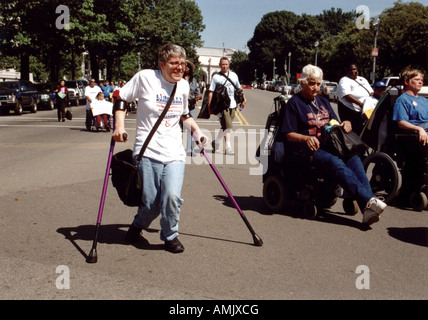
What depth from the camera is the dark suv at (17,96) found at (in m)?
26.2

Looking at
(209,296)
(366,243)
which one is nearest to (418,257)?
(366,243)

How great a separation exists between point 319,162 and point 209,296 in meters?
2.60

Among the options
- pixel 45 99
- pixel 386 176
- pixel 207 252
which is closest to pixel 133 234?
pixel 207 252

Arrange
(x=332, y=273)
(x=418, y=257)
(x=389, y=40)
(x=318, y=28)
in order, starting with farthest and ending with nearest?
(x=318, y=28)
(x=389, y=40)
(x=418, y=257)
(x=332, y=273)

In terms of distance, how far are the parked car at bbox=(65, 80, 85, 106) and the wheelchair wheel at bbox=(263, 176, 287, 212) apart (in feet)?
103

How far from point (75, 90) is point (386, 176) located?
32.7 meters

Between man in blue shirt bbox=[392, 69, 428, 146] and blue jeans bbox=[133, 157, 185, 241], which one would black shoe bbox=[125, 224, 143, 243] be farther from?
man in blue shirt bbox=[392, 69, 428, 146]

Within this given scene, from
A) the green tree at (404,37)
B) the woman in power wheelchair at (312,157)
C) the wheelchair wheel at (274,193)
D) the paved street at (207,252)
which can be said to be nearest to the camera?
the paved street at (207,252)

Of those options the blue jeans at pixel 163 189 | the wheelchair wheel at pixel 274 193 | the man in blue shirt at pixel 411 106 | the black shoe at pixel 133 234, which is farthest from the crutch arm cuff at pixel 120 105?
the man in blue shirt at pixel 411 106

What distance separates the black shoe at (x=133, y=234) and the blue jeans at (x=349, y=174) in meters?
2.14

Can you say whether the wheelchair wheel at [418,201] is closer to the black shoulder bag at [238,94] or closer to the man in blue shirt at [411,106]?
the man in blue shirt at [411,106]

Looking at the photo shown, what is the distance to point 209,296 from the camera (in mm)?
3715
